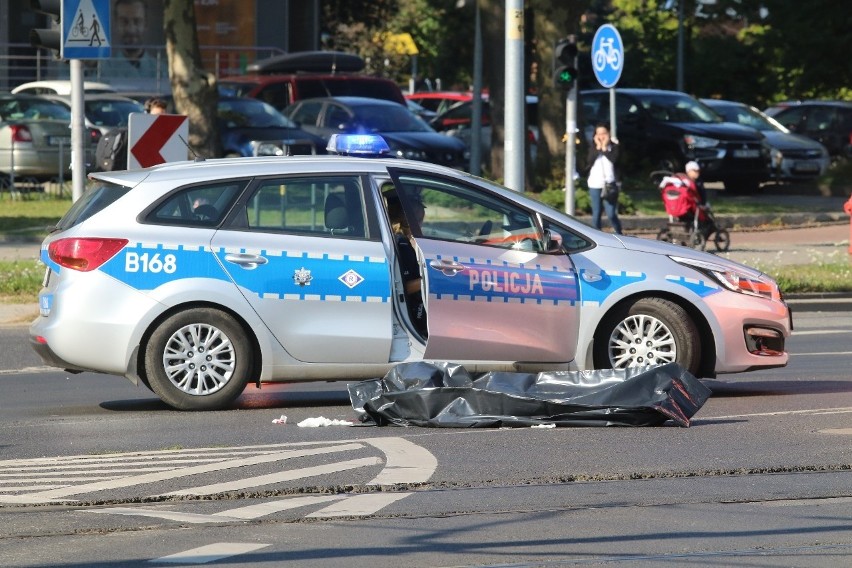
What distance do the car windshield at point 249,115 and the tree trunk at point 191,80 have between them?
6.44ft

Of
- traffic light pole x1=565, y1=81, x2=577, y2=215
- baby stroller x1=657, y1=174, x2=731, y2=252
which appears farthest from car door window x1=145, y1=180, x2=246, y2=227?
baby stroller x1=657, y1=174, x2=731, y2=252

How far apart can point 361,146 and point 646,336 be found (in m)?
2.33

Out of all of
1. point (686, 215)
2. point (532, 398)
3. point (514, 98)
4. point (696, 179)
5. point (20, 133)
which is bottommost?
point (532, 398)

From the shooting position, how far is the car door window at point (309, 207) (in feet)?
32.4

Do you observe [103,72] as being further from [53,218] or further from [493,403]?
[493,403]

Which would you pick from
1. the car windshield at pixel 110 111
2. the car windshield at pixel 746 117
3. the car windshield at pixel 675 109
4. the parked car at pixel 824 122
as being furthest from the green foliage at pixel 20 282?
the parked car at pixel 824 122

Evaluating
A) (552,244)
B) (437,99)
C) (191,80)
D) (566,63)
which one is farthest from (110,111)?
(552,244)

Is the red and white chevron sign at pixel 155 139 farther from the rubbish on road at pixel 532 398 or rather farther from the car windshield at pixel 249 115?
the car windshield at pixel 249 115

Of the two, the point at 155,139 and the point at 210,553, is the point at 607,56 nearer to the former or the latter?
the point at 155,139

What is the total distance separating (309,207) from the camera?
9.98 metres

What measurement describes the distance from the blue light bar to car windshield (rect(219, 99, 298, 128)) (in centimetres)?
1527

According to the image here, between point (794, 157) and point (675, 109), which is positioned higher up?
point (675, 109)

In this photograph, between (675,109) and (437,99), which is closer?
(675,109)

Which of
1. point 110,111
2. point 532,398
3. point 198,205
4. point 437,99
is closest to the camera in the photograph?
point 532,398
